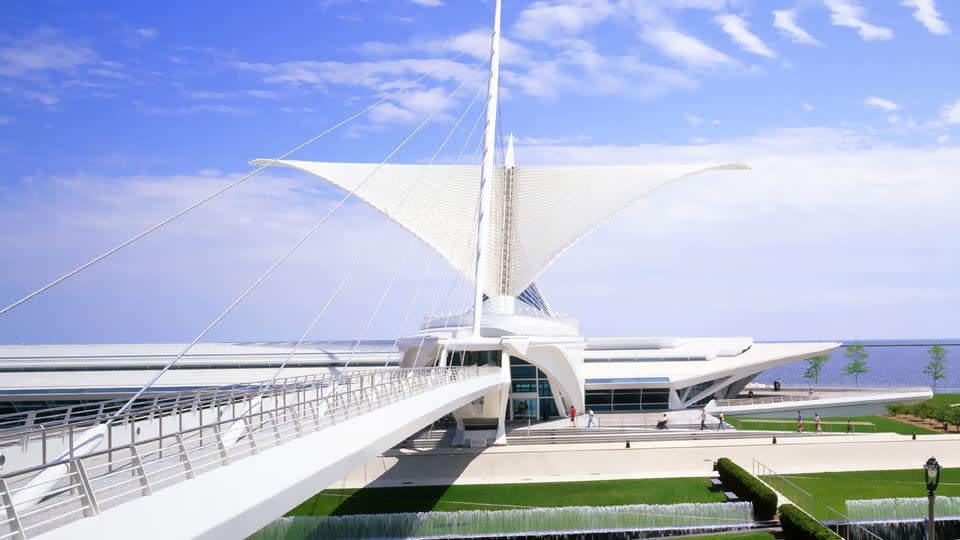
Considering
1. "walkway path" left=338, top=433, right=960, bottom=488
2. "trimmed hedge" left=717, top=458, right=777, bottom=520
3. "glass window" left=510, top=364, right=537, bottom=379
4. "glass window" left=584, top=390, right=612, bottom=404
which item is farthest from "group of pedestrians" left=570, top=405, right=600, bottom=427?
"trimmed hedge" left=717, top=458, right=777, bottom=520

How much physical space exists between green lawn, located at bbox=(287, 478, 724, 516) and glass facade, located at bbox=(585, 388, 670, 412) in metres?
13.2

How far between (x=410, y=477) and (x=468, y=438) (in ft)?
9.71

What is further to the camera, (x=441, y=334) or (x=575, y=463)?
(x=441, y=334)

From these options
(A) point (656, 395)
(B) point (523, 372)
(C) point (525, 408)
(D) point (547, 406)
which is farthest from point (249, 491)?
(A) point (656, 395)

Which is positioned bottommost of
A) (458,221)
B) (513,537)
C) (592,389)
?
(513,537)

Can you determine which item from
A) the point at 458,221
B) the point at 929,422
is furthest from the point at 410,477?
the point at 929,422

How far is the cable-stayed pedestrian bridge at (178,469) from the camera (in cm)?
664

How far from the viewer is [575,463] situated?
25750 millimetres

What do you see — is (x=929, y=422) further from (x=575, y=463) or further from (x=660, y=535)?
(x=660, y=535)

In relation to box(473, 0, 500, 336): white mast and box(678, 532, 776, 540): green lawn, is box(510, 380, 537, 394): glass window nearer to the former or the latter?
box(473, 0, 500, 336): white mast

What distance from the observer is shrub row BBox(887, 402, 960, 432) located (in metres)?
31.3

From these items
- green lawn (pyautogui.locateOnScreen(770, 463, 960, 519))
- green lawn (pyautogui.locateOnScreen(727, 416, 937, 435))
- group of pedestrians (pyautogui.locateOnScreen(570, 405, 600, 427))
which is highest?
group of pedestrians (pyautogui.locateOnScreen(570, 405, 600, 427))

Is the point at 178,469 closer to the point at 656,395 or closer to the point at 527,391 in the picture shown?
the point at 527,391

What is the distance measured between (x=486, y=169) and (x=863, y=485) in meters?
15.8
